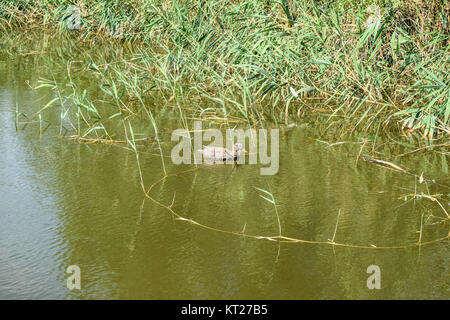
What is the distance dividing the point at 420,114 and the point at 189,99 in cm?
185

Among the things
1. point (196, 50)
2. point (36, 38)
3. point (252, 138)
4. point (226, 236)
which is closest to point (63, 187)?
point (226, 236)

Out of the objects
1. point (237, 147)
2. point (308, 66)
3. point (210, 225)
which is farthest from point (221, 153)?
point (308, 66)

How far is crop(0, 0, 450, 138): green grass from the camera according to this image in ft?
15.8

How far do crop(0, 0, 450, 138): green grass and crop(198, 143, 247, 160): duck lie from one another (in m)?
0.59

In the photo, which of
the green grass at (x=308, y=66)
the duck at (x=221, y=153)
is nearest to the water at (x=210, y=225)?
the duck at (x=221, y=153)

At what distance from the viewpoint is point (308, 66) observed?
527 cm

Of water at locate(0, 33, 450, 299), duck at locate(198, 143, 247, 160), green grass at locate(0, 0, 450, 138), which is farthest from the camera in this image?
green grass at locate(0, 0, 450, 138)

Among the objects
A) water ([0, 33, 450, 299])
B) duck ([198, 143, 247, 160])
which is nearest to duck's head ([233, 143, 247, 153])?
duck ([198, 143, 247, 160])

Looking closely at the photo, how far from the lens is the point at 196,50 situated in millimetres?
5551

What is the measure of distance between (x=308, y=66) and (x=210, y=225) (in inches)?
95.4

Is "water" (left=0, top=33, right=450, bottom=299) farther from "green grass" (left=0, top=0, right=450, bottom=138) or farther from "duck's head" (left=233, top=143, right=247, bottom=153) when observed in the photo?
"green grass" (left=0, top=0, right=450, bottom=138)

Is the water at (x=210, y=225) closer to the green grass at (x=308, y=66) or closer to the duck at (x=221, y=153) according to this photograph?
the duck at (x=221, y=153)

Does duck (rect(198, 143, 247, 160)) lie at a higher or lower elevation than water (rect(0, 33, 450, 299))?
higher

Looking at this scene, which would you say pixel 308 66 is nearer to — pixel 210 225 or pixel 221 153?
pixel 221 153
